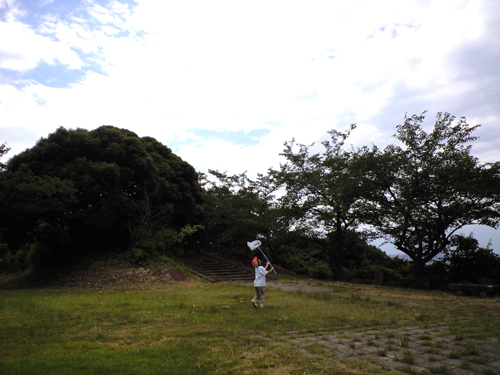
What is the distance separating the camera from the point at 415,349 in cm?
455

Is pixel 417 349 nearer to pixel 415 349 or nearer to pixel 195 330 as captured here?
pixel 415 349

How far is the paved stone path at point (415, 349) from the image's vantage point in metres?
3.81

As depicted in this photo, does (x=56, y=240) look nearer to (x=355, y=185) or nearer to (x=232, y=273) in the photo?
(x=232, y=273)

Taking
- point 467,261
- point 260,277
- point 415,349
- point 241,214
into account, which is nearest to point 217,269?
point 241,214

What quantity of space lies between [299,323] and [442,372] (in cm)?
309

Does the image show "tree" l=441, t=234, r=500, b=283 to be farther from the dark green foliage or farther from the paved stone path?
the paved stone path

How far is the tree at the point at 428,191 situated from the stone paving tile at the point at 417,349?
31.6ft

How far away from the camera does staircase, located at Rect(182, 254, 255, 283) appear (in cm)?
1817

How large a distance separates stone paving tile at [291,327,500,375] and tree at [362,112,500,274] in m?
9.62

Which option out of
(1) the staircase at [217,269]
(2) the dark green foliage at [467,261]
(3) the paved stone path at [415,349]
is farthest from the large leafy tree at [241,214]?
(3) the paved stone path at [415,349]

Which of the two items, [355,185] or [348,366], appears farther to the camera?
[355,185]

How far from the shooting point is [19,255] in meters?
23.8

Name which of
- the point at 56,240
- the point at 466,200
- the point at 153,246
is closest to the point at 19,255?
the point at 56,240

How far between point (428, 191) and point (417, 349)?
11.4 metres
